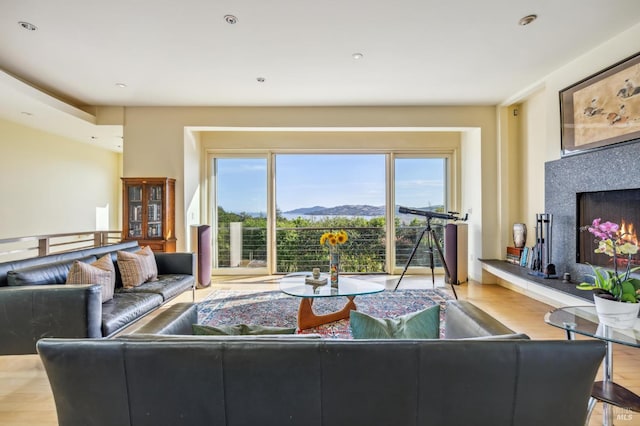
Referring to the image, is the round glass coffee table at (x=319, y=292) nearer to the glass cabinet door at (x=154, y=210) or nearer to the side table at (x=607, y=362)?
the side table at (x=607, y=362)

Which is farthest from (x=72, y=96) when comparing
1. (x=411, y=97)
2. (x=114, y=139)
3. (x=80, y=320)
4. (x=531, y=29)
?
(x=531, y=29)

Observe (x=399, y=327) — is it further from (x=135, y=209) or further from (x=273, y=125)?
(x=135, y=209)

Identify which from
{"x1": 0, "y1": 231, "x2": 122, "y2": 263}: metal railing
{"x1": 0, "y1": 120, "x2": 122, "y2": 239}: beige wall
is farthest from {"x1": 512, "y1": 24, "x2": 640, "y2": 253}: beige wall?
{"x1": 0, "y1": 120, "x2": 122, "y2": 239}: beige wall

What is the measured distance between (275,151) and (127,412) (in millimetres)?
4555

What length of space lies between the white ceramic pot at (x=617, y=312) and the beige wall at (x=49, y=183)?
6.78m

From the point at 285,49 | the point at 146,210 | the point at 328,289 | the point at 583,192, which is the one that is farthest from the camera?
the point at 146,210

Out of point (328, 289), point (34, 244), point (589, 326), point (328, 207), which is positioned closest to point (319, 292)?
point (328, 289)

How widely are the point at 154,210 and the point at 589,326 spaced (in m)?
4.70

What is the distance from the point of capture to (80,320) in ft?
6.64

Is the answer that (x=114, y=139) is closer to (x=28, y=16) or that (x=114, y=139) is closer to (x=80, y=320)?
(x=28, y=16)

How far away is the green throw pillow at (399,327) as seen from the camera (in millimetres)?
1383

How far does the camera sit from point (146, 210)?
439 cm

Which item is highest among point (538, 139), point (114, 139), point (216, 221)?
point (114, 139)

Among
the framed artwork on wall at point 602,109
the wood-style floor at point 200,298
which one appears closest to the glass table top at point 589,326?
the wood-style floor at point 200,298
